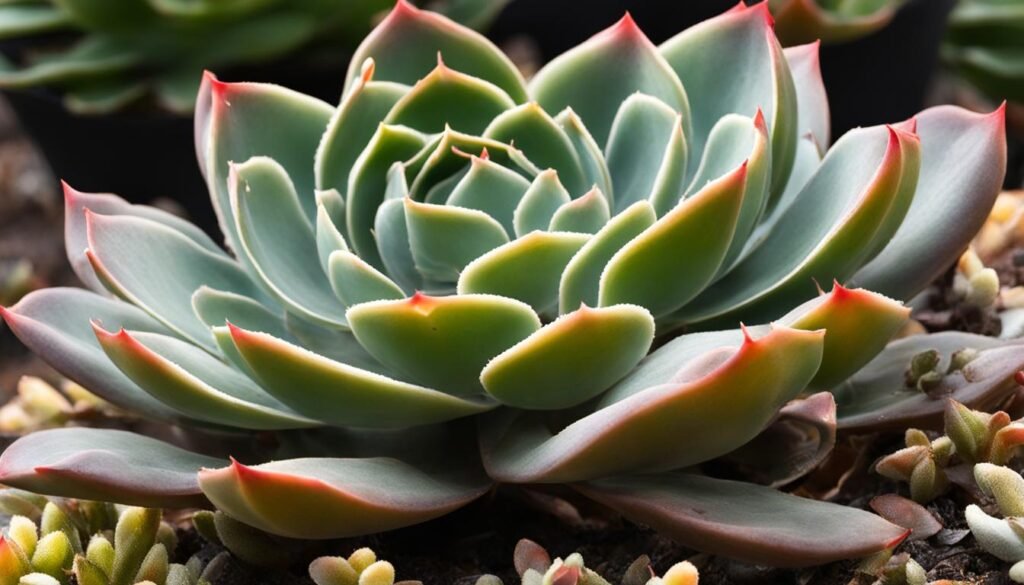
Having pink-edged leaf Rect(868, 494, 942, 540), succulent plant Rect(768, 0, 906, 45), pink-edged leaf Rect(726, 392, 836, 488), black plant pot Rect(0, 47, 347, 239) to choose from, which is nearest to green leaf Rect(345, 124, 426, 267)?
pink-edged leaf Rect(726, 392, 836, 488)

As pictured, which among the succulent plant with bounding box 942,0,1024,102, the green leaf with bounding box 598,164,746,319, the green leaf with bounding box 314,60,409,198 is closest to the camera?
the green leaf with bounding box 598,164,746,319

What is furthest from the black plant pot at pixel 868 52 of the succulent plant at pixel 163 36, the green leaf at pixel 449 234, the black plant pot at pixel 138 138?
the green leaf at pixel 449 234

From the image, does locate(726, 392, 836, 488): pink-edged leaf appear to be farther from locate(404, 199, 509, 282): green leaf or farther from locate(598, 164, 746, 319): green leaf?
locate(404, 199, 509, 282): green leaf

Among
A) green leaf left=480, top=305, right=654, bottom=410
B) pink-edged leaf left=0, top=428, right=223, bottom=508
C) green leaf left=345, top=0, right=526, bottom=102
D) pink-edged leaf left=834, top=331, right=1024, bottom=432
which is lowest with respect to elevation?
pink-edged leaf left=834, top=331, right=1024, bottom=432

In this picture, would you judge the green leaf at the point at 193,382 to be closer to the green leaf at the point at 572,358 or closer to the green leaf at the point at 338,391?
the green leaf at the point at 338,391

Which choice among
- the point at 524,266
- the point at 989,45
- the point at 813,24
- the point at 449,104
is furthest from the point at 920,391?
the point at 989,45

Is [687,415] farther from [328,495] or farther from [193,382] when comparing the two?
[193,382]

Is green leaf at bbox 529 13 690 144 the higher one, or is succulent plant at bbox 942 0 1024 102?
green leaf at bbox 529 13 690 144

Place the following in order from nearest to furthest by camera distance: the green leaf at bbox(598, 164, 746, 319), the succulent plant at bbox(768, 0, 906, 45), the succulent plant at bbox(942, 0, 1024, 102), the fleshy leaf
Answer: the fleshy leaf → the green leaf at bbox(598, 164, 746, 319) → the succulent plant at bbox(768, 0, 906, 45) → the succulent plant at bbox(942, 0, 1024, 102)
